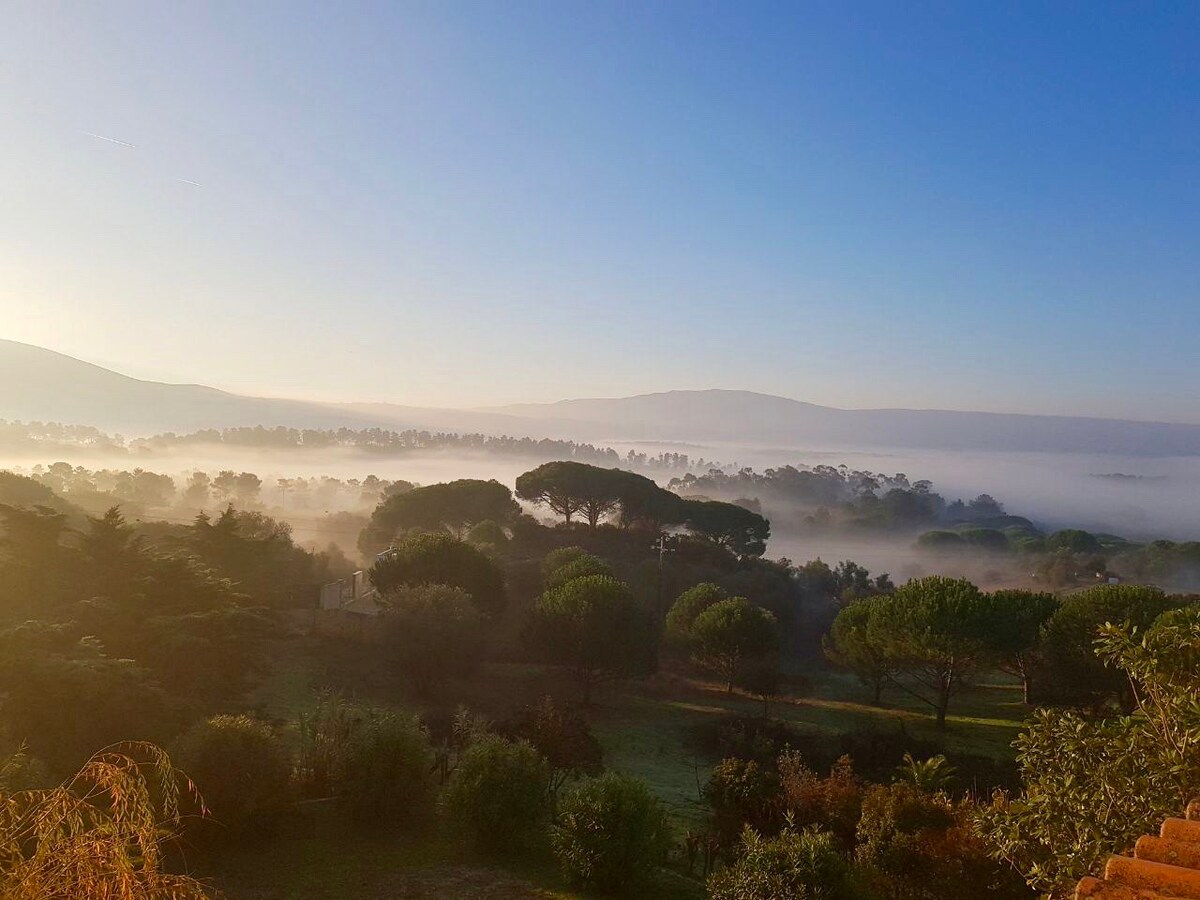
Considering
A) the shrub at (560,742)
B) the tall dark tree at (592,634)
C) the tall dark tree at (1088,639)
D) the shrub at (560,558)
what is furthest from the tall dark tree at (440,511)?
the tall dark tree at (1088,639)

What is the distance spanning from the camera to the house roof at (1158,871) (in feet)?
16.1

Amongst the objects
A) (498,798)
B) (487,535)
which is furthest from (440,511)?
(498,798)

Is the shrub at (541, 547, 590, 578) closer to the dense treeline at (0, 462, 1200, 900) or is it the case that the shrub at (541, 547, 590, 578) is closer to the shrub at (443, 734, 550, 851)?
the dense treeline at (0, 462, 1200, 900)

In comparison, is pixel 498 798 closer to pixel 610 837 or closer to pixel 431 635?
pixel 610 837

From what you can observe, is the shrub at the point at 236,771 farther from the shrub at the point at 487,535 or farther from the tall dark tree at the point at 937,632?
the shrub at the point at 487,535

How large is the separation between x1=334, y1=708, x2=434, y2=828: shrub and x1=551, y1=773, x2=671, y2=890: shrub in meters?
4.12

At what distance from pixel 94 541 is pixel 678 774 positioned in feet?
74.5

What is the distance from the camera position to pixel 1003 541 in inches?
4129

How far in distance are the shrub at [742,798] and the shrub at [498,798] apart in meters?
4.33

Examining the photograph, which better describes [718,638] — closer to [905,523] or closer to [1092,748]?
[1092,748]

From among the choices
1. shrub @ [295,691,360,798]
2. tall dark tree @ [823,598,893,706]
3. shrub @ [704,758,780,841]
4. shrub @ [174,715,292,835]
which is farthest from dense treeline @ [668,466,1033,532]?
shrub @ [174,715,292,835]

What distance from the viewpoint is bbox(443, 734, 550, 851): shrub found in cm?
1546

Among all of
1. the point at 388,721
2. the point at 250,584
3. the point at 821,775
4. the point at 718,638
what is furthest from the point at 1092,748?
the point at 250,584

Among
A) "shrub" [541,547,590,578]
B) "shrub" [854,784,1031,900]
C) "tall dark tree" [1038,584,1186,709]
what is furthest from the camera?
"shrub" [541,547,590,578]
